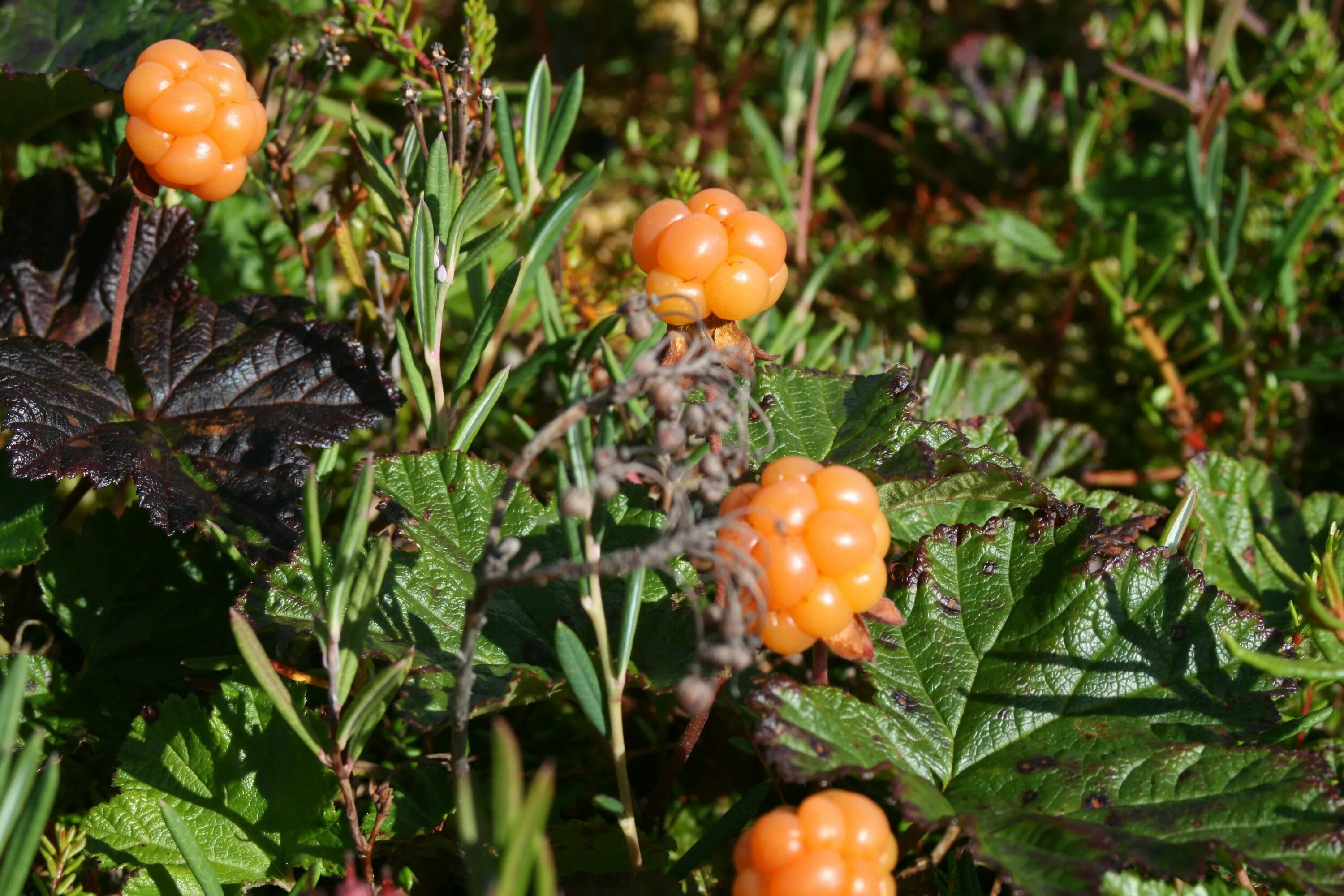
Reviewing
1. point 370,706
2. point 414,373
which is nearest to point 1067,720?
point 370,706

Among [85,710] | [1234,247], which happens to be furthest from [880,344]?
[85,710]

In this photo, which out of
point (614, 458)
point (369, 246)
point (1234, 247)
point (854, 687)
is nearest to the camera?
point (614, 458)

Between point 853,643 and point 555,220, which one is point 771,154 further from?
point 853,643

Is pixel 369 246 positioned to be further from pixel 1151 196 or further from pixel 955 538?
pixel 1151 196

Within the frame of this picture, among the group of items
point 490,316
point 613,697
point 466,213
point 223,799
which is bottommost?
point 223,799

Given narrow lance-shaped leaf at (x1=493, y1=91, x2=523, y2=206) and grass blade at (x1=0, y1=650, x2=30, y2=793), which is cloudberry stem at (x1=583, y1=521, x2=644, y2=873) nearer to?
grass blade at (x1=0, y1=650, x2=30, y2=793)
